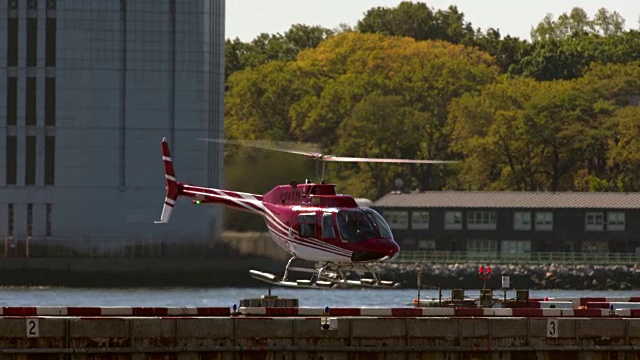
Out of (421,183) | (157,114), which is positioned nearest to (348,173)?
(421,183)

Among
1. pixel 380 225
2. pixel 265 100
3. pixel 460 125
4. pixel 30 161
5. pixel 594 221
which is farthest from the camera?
pixel 265 100

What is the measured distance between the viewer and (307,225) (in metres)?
67.1

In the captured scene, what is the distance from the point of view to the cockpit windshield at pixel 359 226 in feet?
219

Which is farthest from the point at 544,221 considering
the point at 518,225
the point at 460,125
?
the point at 460,125

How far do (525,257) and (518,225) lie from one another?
371 centimetres

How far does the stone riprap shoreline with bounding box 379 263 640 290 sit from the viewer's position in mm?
142375

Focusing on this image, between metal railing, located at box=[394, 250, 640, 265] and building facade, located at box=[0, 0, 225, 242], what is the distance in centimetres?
1857

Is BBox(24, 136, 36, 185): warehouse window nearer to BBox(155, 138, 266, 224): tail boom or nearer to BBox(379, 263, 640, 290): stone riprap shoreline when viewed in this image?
BBox(379, 263, 640, 290): stone riprap shoreline

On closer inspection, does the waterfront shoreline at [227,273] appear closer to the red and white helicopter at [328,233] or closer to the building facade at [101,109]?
the building facade at [101,109]

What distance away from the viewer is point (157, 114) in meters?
136

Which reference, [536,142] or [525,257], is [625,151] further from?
[525,257]

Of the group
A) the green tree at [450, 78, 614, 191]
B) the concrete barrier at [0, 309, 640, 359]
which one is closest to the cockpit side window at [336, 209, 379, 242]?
the concrete barrier at [0, 309, 640, 359]

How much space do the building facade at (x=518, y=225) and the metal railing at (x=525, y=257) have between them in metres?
1.83

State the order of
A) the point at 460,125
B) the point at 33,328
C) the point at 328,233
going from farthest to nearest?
the point at 460,125
the point at 328,233
the point at 33,328
